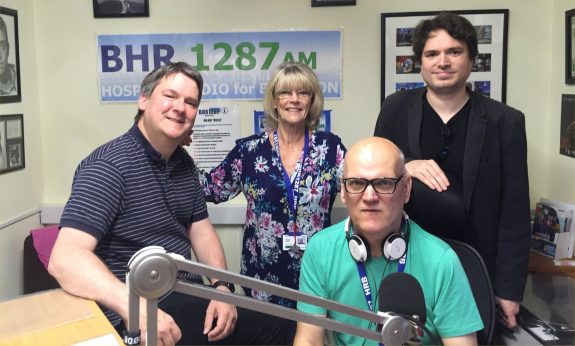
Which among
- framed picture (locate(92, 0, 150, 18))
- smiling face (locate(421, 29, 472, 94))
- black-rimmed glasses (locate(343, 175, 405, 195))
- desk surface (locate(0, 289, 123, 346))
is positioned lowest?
desk surface (locate(0, 289, 123, 346))

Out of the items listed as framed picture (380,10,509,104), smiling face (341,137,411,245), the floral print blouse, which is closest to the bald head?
smiling face (341,137,411,245)

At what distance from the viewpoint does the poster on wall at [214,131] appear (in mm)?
3039

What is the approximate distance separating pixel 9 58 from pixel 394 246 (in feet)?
7.61

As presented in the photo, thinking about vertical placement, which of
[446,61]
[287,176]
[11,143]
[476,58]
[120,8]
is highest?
[120,8]

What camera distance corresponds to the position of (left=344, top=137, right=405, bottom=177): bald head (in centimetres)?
145

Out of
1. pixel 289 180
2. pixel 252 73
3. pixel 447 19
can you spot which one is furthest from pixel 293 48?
pixel 447 19

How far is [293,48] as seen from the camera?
2975 millimetres

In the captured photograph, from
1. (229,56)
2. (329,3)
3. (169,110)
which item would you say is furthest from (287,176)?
(329,3)

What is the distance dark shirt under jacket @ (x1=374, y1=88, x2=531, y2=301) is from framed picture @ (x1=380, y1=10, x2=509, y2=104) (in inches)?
40.9

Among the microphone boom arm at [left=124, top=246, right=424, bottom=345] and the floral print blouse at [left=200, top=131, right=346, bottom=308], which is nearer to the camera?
the microphone boom arm at [left=124, top=246, right=424, bottom=345]

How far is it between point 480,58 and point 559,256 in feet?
3.64

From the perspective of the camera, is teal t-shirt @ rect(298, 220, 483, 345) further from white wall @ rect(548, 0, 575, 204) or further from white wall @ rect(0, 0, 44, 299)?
white wall @ rect(0, 0, 44, 299)

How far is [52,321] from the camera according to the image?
1.27m

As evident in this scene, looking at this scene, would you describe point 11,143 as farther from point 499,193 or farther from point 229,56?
point 499,193
